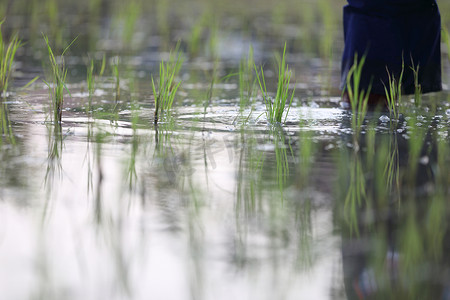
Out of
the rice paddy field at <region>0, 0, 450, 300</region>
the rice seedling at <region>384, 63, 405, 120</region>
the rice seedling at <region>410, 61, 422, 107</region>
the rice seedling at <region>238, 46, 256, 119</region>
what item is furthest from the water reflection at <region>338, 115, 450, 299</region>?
the rice seedling at <region>410, 61, 422, 107</region>

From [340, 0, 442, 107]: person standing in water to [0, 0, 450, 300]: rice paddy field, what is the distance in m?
0.19

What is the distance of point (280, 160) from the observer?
2027 mm

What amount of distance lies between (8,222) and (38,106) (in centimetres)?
145

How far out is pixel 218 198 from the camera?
5.44 ft

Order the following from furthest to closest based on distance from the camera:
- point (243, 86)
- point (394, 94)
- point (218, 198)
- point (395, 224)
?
point (243, 86), point (394, 94), point (218, 198), point (395, 224)

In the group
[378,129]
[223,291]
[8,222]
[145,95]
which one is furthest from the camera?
[145,95]

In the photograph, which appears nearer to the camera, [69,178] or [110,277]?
[110,277]

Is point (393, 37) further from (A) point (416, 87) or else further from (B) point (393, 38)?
(A) point (416, 87)

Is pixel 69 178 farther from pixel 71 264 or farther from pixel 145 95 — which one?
pixel 145 95

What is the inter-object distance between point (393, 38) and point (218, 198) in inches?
60.4

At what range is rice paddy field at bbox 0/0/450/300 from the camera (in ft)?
4.00

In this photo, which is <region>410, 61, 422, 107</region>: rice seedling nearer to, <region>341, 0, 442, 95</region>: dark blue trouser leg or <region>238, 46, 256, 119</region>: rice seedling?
<region>341, 0, 442, 95</region>: dark blue trouser leg

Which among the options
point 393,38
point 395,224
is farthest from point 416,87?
point 395,224

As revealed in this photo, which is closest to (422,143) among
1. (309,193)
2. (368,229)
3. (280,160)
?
(280,160)
